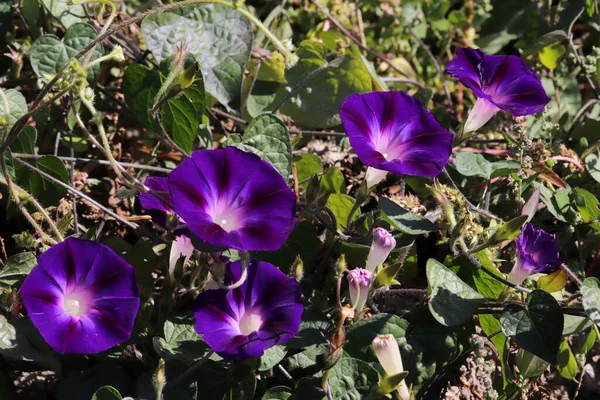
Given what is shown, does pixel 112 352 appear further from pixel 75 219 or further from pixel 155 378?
pixel 75 219

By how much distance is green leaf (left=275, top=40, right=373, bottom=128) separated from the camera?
2652 mm

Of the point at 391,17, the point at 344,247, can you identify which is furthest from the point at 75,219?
the point at 391,17

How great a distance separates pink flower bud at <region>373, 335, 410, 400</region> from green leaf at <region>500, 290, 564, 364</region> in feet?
1.08

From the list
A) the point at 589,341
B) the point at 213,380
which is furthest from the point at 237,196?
the point at 589,341

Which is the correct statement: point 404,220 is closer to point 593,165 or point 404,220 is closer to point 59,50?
point 593,165

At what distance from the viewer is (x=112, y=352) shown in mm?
1924

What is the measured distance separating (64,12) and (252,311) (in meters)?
1.27

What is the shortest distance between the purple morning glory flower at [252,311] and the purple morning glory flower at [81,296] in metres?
0.17

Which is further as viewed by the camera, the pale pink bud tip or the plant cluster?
the pale pink bud tip

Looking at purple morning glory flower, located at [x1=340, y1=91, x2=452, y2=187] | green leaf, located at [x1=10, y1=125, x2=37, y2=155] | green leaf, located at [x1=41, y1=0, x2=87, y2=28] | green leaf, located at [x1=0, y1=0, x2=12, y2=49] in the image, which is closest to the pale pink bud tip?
purple morning glory flower, located at [x1=340, y1=91, x2=452, y2=187]

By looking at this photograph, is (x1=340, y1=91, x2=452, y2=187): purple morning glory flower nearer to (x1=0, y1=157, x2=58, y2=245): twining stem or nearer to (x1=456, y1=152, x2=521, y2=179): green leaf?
(x1=456, y1=152, x2=521, y2=179): green leaf

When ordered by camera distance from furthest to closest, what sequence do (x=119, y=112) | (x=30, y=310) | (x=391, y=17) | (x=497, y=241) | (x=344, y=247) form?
(x=391, y=17) < (x=119, y=112) < (x=344, y=247) < (x=497, y=241) < (x=30, y=310)

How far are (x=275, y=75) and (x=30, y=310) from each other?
1.35 m

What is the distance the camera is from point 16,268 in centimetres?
195
